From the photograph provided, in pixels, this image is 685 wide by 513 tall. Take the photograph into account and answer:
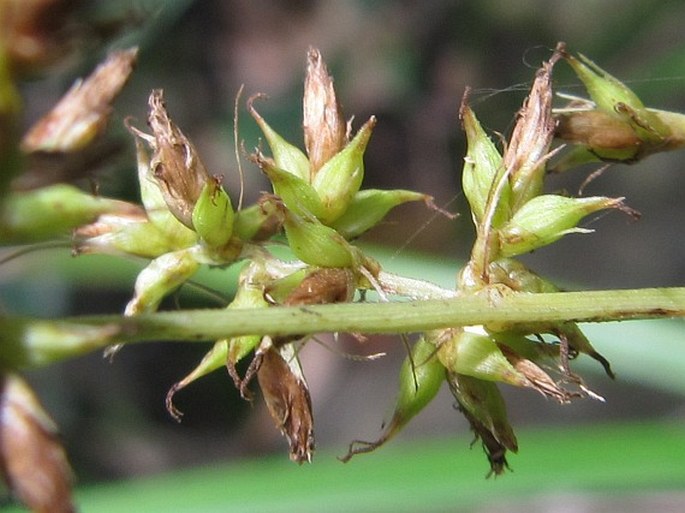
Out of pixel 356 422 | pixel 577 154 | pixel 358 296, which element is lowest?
pixel 356 422

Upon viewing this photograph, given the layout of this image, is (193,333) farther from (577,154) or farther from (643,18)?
(643,18)

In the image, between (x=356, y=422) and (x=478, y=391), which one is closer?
(x=478, y=391)

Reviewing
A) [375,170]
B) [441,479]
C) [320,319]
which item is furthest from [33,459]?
[375,170]

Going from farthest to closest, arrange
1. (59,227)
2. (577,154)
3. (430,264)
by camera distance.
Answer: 1. (430,264)
2. (577,154)
3. (59,227)

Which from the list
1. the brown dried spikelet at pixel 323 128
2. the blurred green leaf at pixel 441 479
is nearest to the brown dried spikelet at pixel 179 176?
the brown dried spikelet at pixel 323 128

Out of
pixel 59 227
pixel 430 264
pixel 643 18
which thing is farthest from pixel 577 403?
pixel 59 227

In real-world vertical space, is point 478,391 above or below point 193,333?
below

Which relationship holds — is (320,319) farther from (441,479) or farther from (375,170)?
(375,170)

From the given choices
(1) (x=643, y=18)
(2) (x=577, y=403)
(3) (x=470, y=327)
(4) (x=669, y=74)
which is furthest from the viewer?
(2) (x=577, y=403)

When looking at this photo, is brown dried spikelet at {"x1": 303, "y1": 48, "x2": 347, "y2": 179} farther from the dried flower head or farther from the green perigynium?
the green perigynium
